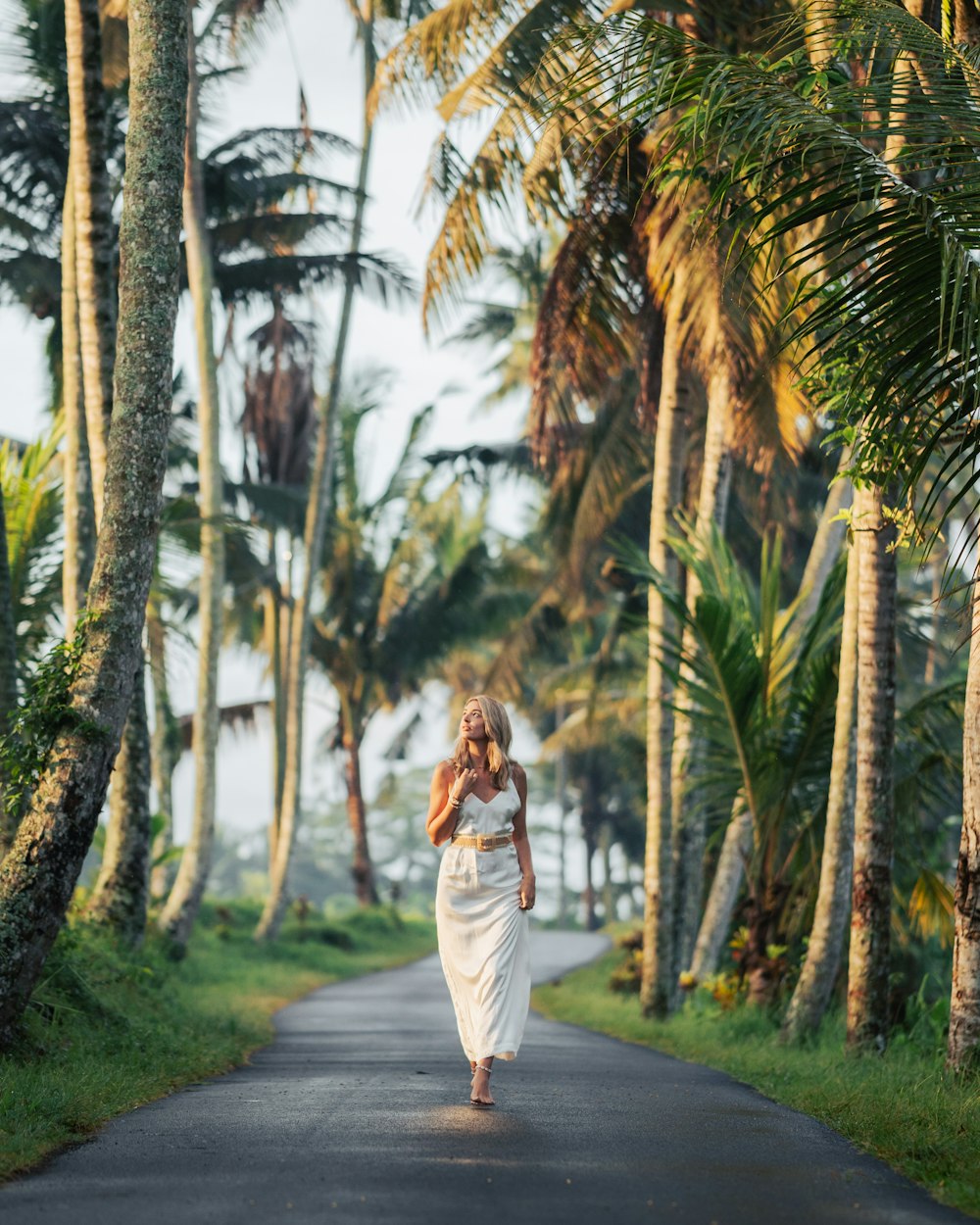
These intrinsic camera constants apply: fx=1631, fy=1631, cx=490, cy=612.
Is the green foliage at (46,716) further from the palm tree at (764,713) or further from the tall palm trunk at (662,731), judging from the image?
the tall palm trunk at (662,731)

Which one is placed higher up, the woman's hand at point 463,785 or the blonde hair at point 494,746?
the blonde hair at point 494,746

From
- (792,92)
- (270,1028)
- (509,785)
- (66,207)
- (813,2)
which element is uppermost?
(66,207)

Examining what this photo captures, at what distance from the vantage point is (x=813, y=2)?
310 inches

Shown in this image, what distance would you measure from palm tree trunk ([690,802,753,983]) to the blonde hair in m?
8.99

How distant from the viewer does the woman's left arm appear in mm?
8086

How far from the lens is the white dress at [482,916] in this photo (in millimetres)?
7926

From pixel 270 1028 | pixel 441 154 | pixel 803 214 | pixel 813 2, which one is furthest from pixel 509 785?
pixel 441 154

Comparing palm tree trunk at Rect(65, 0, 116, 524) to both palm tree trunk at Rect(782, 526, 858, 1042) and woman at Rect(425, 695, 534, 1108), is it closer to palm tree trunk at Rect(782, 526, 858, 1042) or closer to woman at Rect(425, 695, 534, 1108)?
woman at Rect(425, 695, 534, 1108)

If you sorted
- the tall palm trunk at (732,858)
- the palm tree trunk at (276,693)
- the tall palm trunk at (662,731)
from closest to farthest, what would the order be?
the tall palm trunk at (662,731) → the tall palm trunk at (732,858) → the palm tree trunk at (276,693)

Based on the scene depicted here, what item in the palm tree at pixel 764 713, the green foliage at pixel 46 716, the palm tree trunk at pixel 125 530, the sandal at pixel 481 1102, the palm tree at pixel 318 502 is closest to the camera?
the sandal at pixel 481 1102

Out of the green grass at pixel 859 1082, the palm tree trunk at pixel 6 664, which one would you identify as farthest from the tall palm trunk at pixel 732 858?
the palm tree trunk at pixel 6 664

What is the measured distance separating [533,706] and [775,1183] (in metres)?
48.1

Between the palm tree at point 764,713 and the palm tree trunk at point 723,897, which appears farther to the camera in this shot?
the palm tree trunk at point 723,897

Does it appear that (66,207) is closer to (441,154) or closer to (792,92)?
(441,154)
